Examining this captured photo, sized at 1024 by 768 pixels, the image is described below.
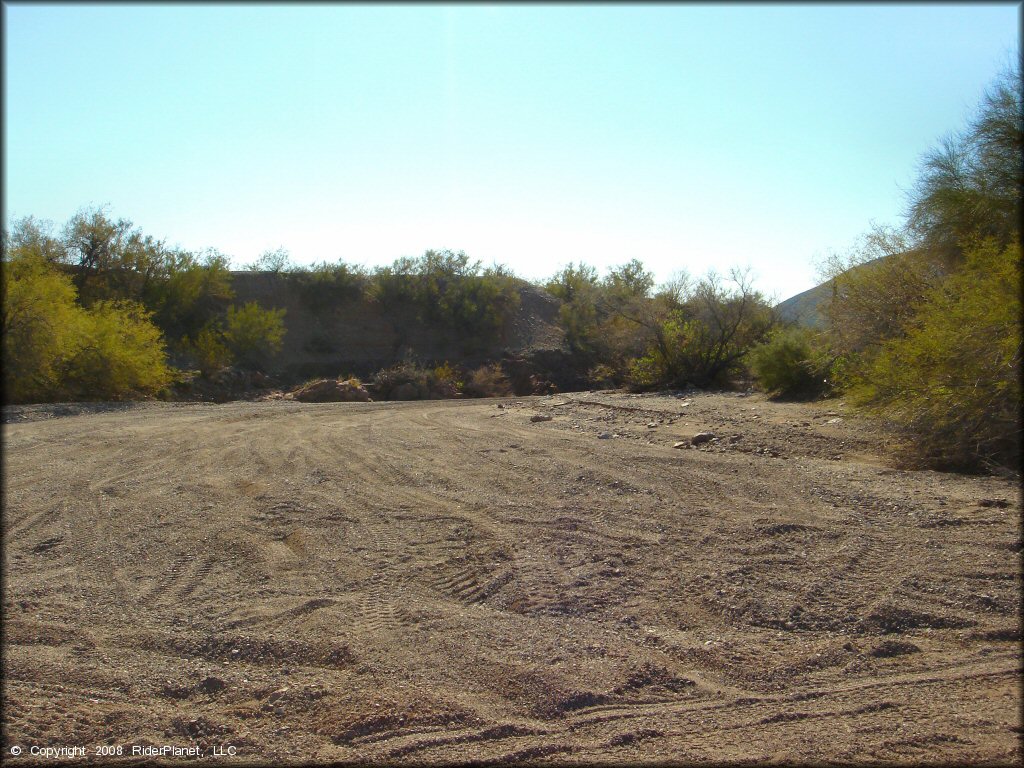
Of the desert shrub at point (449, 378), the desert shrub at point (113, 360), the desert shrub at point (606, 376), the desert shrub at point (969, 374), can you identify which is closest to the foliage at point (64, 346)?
the desert shrub at point (113, 360)

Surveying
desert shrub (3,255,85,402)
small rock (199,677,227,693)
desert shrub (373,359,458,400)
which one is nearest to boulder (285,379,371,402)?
desert shrub (373,359,458,400)

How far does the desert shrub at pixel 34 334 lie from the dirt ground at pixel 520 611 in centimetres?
1108

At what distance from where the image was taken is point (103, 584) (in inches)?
253

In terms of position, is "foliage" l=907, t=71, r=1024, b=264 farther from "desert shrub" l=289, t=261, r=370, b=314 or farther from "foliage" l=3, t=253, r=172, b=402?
"desert shrub" l=289, t=261, r=370, b=314

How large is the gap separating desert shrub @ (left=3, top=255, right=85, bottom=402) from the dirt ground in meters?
11.1

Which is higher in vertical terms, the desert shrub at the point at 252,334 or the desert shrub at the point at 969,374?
the desert shrub at the point at 252,334

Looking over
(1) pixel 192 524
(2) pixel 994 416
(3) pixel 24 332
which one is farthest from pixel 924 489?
(3) pixel 24 332

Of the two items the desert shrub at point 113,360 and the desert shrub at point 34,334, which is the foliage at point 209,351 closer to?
the desert shrub at point 113,360

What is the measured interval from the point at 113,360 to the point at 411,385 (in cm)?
1142

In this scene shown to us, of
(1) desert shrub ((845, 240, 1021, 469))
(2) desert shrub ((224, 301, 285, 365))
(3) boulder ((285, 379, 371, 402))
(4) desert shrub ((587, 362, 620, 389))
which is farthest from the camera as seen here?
(2) desert shrub ((224, 301, 285, 365))

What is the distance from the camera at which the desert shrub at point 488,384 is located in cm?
3499

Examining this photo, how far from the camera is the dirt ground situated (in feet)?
13.6

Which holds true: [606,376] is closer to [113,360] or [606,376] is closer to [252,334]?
[252,334]

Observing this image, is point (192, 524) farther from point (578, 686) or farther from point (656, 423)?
point (656, 423)
